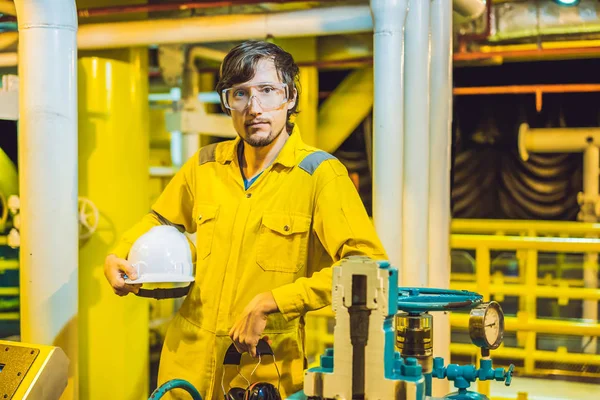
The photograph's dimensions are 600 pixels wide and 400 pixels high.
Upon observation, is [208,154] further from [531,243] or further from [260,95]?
[531,243]

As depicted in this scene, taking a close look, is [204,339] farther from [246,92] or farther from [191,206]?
[246,92]

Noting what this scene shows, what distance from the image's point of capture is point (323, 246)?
7.72 ft

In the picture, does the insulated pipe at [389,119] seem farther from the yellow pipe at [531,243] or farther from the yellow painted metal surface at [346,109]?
the yellow painted metal surface at [346,109]

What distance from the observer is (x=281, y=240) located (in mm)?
2311

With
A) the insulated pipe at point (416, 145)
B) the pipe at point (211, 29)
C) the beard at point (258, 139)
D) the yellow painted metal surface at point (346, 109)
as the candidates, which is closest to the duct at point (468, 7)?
the insulated pipe at point (416, 145)

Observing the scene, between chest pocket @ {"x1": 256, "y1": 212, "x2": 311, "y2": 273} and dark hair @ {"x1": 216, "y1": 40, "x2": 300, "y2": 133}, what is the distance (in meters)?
0.39

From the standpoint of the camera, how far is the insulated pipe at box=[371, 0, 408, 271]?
3352mm

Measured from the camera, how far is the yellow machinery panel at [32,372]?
2209 mm

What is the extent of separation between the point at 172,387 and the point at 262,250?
0.49 metres

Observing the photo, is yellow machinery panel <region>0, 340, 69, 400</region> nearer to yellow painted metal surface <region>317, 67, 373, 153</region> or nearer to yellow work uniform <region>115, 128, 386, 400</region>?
yellow work uniform <region>115, 128, 386, 400</region>

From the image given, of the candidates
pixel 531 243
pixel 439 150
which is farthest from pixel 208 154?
pixel 531 243

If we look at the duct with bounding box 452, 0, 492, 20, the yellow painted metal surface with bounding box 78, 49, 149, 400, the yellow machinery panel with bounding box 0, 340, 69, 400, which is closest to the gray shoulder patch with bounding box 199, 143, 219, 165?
the yellow machinery panel with bounding box 0, 340, 69, 400

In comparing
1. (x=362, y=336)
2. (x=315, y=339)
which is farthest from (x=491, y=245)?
(x=362, y=336)

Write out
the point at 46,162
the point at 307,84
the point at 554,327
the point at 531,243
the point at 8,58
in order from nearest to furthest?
1. the point at 46,162
2. the point at 8,58
3. the point at 554,327
4. the point at 531,243
5. the point at 307,84
